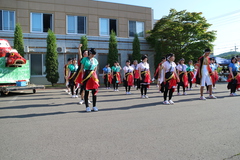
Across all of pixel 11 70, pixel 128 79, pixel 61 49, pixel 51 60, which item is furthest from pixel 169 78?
pixel 61 49

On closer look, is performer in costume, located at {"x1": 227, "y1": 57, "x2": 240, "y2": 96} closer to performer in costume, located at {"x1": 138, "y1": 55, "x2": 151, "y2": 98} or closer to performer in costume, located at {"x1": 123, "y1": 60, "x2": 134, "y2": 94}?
performer in costume, located at {"x1": 138, "y1": 55, "x2": 151, "y2": 98}

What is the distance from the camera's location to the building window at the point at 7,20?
20.8m

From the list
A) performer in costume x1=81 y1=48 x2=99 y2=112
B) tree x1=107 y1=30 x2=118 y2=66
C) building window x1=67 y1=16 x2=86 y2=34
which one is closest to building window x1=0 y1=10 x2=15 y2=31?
building window x1=67 y1=16 x2=86 y2=34

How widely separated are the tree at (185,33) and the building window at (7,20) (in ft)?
47.1

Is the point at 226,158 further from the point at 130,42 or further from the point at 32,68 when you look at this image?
the point at 130,42

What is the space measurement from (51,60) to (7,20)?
18.7ft

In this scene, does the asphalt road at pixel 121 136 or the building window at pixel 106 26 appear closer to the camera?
the asphalt road at pixel 121 136

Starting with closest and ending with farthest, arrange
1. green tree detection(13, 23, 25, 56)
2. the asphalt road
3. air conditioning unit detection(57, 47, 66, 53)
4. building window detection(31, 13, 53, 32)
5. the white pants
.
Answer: the asphalt road → the white pants → green tree detection(13, 23, 25, 56) → building window detection(31, 13, 53, 32) → air conditioning unit detection(57, 47, 66, 53)

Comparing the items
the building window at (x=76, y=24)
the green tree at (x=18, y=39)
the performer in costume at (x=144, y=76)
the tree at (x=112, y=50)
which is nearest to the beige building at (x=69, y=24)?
the building window at (x=76, y=24)

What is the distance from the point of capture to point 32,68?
71.3ft

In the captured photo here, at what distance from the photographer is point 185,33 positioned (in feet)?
76.5

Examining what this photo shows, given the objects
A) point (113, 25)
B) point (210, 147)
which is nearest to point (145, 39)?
point (113, 25)

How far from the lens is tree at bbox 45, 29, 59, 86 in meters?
20.4

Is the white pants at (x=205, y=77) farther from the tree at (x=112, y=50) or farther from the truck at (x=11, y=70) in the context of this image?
the tree at (x=112, y=50)
